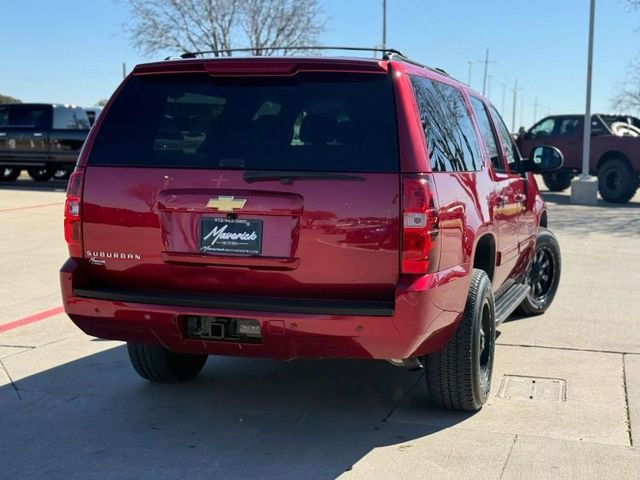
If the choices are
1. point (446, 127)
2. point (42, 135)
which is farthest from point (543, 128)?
point (446, 127)

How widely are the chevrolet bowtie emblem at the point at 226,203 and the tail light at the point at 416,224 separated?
2.52 ft

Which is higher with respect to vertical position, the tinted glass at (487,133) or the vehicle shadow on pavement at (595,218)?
the tinted glass at (487,133)

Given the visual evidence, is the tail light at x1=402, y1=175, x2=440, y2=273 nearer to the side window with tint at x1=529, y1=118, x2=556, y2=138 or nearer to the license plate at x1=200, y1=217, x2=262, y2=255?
the license plate at x1=200, y1=217, x2=262, y2=255

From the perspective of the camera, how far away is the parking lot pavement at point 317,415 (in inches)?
145

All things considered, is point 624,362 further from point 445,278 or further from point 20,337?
point 20,337

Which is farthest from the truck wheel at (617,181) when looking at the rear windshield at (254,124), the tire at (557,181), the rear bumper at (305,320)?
the rear windshield at (254,124)

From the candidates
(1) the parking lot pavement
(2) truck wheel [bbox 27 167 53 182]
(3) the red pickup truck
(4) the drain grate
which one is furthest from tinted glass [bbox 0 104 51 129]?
(4) the drain grate

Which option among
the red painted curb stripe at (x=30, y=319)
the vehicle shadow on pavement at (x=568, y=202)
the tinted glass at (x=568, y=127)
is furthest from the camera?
the tinted glass at (x=568, y=127)

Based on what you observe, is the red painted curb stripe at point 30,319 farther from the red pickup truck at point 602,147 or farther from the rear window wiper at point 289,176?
the red pickup truck at point 602,147

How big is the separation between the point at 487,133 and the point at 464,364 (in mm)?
1962

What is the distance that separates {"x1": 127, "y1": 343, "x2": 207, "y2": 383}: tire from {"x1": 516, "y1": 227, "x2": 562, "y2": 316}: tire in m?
3.14

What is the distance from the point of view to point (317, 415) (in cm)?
436

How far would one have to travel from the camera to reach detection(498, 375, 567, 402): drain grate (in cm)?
466

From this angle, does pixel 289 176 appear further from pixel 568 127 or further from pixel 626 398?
pixel 568 127
